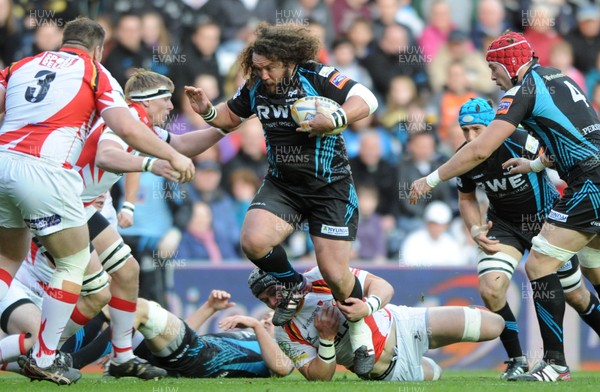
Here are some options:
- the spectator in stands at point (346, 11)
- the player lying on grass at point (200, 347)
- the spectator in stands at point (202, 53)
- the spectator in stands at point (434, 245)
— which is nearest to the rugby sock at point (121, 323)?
the player lying on grass at point (200, 347)

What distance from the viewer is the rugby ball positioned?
709 centimetres

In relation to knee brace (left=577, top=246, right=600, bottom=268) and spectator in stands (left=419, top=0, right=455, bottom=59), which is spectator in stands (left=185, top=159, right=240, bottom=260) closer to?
→ spectator in stands (left=419, top=0, right=455, bottom=59)

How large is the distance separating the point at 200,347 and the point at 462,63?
6903 mm

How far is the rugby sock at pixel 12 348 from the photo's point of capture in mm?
7125

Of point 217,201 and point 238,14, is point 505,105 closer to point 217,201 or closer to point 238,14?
point 217,201

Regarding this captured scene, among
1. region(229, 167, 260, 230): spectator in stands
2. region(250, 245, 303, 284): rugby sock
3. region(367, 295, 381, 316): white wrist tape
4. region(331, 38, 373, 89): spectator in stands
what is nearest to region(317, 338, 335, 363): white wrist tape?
region(367, 295, 381, 316): white wrist tape

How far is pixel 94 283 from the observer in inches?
289

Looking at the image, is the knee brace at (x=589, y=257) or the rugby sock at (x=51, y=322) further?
the knee brace at (x=589, y=257)

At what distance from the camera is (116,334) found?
7629mm

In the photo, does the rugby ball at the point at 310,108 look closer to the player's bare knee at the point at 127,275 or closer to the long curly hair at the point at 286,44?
the long curly hair at the point at 286,44

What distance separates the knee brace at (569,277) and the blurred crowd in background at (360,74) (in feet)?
12.0

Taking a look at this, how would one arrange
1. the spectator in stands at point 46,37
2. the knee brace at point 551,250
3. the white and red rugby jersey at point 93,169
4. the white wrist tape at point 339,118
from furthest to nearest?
the spectator in stands at point 46,37 < the white and red rugby jersey at point 93,169 < the knee brace at point 551,250 < the white wrist tape at point 339,118

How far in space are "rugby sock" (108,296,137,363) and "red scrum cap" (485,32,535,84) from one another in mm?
3339

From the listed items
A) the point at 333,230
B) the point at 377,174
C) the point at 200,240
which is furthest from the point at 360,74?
the point at 333,230
